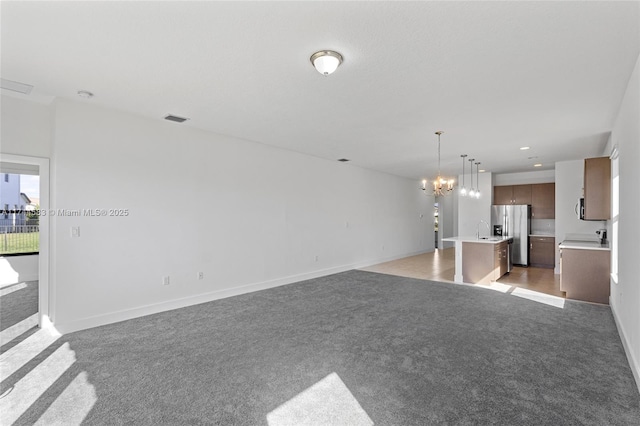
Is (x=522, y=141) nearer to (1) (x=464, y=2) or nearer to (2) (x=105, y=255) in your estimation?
(1) (x=464, y=2)

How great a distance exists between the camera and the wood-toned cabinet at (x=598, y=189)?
468 cm

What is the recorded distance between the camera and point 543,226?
8602 millimetres

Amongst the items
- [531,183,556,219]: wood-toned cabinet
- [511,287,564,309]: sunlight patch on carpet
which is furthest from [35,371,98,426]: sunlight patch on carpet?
[531,183,556,219]: wood-toned cabinet

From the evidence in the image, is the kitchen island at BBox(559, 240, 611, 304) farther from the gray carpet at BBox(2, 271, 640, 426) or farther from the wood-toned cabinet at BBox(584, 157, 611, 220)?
the wood-toned cabinet at BBox(584, 157, 611, 220)

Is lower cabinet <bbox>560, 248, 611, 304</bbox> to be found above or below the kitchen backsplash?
below

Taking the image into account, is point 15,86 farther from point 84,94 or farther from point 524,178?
point 524,178

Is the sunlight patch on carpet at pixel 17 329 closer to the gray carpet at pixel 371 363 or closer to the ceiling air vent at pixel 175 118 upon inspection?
the gray carpet at pixel 371 363

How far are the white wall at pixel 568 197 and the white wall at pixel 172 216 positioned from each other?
513cm

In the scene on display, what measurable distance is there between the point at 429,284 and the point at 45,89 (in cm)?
636

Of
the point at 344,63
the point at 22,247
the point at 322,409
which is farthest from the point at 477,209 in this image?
the point at 22,247

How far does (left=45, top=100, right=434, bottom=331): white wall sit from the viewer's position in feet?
12.1

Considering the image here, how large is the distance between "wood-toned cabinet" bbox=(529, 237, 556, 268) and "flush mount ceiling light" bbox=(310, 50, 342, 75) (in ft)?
26.9

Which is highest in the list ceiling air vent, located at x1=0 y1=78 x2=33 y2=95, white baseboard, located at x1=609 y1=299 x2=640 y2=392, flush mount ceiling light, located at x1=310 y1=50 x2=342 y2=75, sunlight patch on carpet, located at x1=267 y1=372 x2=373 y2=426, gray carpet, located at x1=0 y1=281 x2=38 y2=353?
ceiling air vent, located at x1=0 y1=78 x2=33 y2=95

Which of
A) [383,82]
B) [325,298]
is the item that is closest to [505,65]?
[383,82]
